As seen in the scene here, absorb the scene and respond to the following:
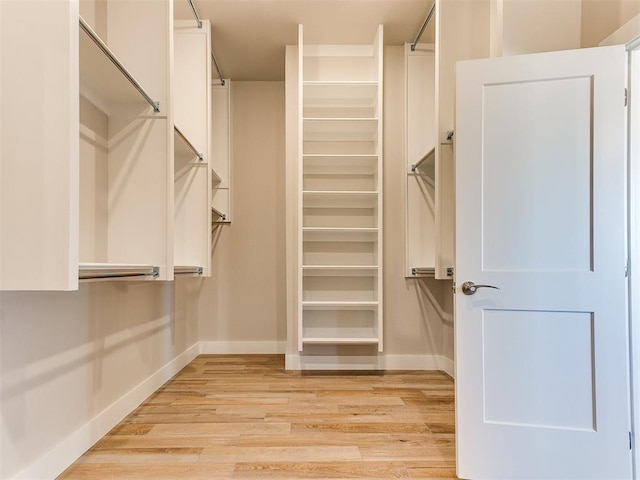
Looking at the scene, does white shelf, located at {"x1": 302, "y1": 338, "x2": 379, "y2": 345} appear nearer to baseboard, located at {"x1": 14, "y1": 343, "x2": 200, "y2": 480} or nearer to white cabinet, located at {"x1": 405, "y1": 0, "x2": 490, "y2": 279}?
white cabinet, located at {"x1": 405, "y1": 0, "x2": 490, "y2": 279}

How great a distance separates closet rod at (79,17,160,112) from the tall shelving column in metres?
1.76

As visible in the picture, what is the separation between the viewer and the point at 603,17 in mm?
2260

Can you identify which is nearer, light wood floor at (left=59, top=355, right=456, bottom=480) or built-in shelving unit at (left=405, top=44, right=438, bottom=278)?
light wood floor at (left=59, top=355, right=456, bottom=480)

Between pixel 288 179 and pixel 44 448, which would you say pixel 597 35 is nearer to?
pixel 288 179

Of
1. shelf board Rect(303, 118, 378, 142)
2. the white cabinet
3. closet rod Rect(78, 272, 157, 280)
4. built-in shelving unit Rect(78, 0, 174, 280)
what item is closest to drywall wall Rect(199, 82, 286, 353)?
shelf board Rect(303, 118, 378, 142)

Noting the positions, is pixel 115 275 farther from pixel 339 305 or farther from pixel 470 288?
pixel 339 305

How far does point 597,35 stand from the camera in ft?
7.56

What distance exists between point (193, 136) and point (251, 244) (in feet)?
4.82

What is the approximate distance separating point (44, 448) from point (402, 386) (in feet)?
8.05

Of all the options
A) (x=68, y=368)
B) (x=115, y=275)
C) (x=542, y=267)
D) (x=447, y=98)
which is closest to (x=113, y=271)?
(x=115, y=275)

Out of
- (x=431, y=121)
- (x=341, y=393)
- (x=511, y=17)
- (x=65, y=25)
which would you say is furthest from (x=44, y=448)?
(x=431, y=121)

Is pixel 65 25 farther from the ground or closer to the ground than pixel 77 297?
farther from the ground

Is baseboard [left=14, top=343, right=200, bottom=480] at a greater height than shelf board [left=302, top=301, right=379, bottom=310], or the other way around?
shelf board [left=302, top=301, right=379, bottom=310]

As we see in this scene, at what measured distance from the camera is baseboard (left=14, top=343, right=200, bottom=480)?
1.88 m
